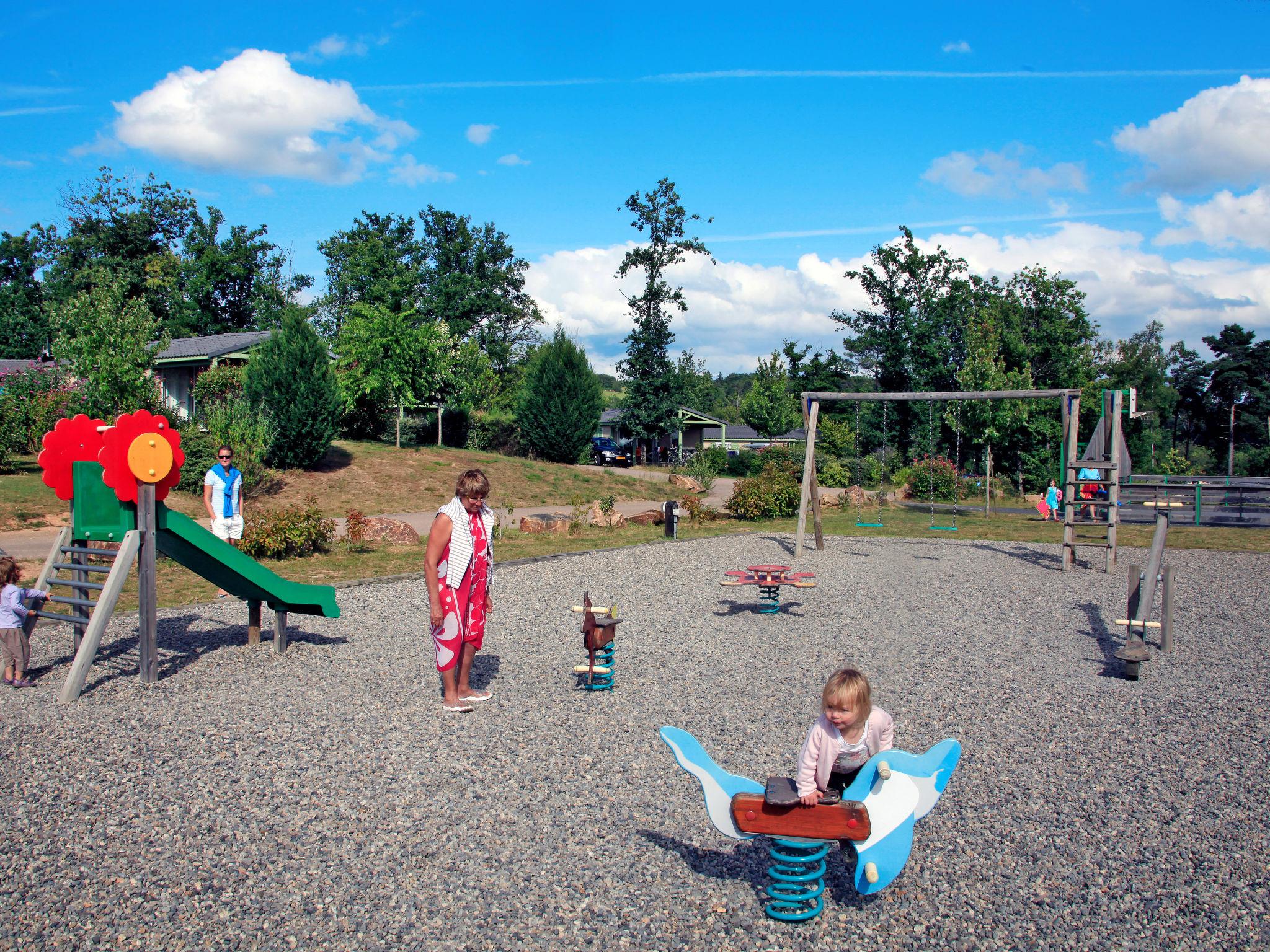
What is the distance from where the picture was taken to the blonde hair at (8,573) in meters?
6.21

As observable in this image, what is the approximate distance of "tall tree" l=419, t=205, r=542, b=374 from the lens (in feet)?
187

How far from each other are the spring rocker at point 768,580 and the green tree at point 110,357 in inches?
675

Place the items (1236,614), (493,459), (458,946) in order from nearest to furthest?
(458,946) → (1236,614) → (493,459)

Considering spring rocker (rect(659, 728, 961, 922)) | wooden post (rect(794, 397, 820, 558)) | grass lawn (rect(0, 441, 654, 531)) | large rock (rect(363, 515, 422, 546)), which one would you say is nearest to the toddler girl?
spring rocker (rect(659, 728, 961, 922))

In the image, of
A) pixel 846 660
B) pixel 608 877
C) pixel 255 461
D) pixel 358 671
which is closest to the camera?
pixel 608 877

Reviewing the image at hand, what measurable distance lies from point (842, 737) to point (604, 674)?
3144 millimetres

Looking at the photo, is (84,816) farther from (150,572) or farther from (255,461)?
(255,461)

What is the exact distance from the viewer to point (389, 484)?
23.7 meters

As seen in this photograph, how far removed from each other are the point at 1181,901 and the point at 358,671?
542 centimetres

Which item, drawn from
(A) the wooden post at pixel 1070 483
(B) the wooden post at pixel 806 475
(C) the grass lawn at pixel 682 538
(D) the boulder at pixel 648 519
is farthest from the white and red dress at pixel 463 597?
(D) the boulder at pixel 648 519

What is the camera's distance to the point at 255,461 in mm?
20219

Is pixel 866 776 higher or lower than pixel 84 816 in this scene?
higher

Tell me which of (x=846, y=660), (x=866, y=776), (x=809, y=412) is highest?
(x=809, y=412)

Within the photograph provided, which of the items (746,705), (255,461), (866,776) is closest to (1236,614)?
(746,705)
